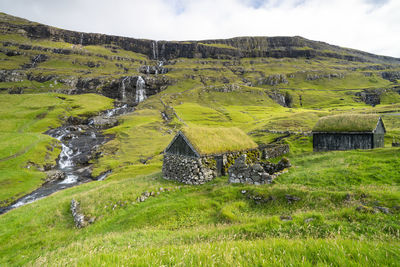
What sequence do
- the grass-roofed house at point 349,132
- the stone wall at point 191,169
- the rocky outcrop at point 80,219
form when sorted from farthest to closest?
the grass-roofed house at point 349,132 < the stone wall at point 191,169 < the rocky outcrop at point 80,219

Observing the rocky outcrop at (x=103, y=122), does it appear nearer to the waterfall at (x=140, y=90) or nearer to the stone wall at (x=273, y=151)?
the waterfall at (x=140, y=90)

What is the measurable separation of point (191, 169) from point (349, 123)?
94.5ft

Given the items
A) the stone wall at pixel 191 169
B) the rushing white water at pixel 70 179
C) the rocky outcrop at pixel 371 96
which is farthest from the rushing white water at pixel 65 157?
the rocky outcrop at pixel 371 96

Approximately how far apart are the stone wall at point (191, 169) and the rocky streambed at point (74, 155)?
2810cm

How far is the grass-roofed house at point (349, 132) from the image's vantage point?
31500 millimetres

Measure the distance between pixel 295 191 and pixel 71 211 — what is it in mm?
22545

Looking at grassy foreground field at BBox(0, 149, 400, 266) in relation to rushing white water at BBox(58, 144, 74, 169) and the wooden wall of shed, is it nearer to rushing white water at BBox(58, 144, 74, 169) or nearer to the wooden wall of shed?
the wooden wall of shed

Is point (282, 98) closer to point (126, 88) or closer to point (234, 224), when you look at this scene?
point (126, 88)

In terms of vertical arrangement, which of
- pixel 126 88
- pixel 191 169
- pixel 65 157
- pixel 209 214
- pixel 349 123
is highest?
pixel 126 88

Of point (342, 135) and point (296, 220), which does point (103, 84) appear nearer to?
point (342, 135)

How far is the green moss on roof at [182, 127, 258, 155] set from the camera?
79.0 ft

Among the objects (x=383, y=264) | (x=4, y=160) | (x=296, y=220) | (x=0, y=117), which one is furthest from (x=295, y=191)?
(x=0, y=117)

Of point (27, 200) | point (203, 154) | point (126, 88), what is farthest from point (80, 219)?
point (126, 88)

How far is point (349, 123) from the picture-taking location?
33.3m
